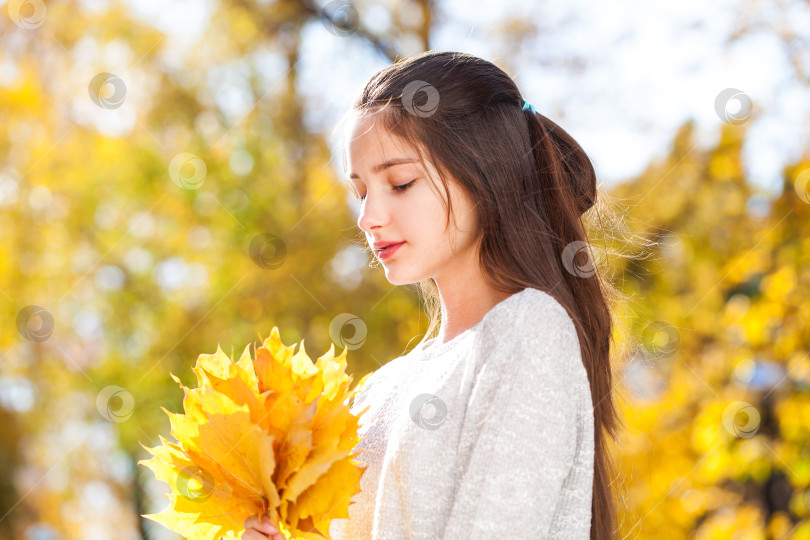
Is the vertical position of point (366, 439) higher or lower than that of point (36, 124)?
lower

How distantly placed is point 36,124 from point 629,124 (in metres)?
6.33

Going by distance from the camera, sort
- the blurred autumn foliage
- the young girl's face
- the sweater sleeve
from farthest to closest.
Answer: the blurred autumn foliage, the young girl's face, the sweater sleeve

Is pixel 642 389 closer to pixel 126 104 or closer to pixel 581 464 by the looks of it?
pixel 581 464

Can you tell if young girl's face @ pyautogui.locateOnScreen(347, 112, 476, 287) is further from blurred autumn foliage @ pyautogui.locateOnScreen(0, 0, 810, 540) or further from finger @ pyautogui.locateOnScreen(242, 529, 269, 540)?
blurred autumn foliage @ pyautogui.locateOnScreen(0, 0, 810, 540)

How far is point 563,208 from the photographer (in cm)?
180

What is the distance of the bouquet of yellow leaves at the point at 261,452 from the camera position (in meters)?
1.43

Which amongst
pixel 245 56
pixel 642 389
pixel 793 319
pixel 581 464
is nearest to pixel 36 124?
pixel 245 56

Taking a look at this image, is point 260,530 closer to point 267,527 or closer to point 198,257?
point 267,527

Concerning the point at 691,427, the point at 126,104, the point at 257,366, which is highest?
the point at 126,104

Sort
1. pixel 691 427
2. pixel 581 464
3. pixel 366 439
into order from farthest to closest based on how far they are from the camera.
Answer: pixel 691 427 < pixel 366 439 < pixel 581 464

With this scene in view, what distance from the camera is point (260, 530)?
57.3 inches

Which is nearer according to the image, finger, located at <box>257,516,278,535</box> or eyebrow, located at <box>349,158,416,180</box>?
finger, located at <box>257,516,278,535</box>

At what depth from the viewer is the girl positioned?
4.65 feet

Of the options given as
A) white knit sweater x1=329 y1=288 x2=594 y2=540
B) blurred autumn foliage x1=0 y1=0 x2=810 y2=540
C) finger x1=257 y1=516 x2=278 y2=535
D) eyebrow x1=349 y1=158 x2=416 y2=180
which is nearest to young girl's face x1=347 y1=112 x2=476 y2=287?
eyebrow x1=349 y1=158 x2=416 y2=180
